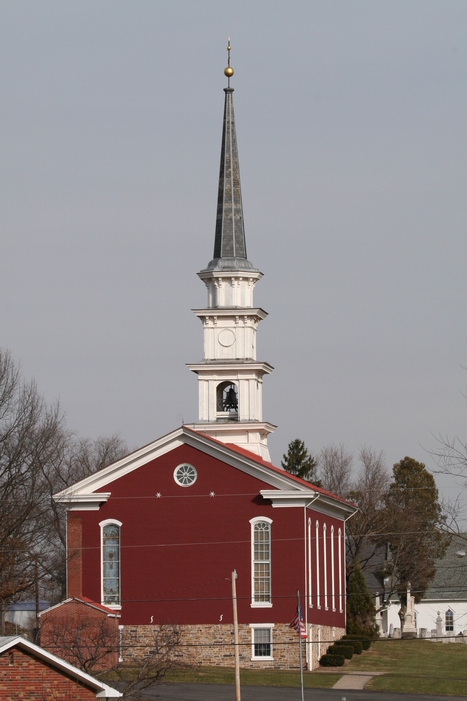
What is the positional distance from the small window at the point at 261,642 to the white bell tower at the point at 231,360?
11812 mm

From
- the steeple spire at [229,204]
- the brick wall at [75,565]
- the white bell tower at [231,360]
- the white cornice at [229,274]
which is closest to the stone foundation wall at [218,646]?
the brick wall at [75,565]

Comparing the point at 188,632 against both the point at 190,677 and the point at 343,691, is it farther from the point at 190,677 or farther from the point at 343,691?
the point at 343,691

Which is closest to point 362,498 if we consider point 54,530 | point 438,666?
point 54,530

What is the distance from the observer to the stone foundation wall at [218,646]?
5797 centimetres

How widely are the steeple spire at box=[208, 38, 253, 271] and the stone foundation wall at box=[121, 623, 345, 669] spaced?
62.9 ft

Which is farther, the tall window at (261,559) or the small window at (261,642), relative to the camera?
the tall window at (261,559)

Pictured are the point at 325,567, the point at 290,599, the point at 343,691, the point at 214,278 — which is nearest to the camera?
the point at 343,691

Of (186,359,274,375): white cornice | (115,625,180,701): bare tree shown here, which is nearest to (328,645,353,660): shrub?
(115,625,180,701): bare tree

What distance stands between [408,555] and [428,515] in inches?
113

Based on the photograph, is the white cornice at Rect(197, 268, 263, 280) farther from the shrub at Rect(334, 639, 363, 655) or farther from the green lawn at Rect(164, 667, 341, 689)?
the green lawn at Rect(164, 667, 341, 689)

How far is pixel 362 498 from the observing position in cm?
9425

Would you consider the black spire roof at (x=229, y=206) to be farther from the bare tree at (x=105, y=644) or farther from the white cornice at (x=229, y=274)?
the bare tree at (x=105, y=644)

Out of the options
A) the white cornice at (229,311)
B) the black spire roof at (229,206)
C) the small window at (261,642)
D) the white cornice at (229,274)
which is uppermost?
the black spire roof at (229,206)

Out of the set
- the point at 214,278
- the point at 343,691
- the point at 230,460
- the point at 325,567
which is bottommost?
the point at 343,691
